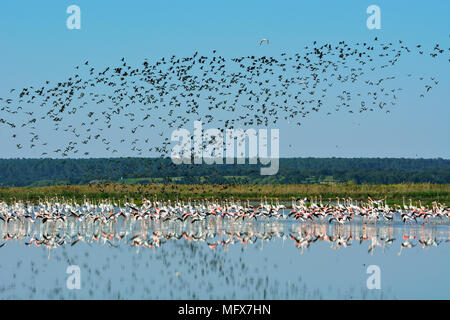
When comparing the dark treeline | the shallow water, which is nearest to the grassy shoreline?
the dark treeline

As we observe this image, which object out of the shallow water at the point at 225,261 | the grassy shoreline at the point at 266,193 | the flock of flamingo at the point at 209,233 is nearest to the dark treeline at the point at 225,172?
the grassy shoreline at the point at 266,193

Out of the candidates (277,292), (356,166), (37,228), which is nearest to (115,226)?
(37,228)

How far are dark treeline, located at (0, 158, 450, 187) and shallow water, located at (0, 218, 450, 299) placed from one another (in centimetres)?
5042

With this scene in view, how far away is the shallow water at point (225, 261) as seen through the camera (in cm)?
1912

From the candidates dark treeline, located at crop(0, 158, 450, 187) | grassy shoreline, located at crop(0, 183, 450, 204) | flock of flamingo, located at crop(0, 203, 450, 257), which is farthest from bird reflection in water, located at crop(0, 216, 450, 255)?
dark treeline, located at crop(0, 158, 450, 187)

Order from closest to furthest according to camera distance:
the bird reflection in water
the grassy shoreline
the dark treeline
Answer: the bird reflection in water
the grassy shoreline
the dark treeline

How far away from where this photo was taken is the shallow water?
19125mm

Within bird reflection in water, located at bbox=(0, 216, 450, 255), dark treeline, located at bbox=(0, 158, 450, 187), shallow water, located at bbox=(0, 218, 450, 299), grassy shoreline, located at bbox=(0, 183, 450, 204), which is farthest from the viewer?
dark treeline, located at bbox=(0, 158, 450, 187)

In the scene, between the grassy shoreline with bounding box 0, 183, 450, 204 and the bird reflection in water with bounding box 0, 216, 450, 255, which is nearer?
the bird reflection in water with bounding box 0, 216, 450, 255

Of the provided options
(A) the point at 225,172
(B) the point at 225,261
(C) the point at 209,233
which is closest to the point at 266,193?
(C) the point at 209,233

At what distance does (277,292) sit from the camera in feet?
61.7

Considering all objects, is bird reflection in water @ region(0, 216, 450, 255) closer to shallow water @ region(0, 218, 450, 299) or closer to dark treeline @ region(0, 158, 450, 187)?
shallow water @ region(0, 218, 450, 299)

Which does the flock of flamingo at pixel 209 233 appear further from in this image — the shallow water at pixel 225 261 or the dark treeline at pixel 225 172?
the dark treeline at pixel 225 172
